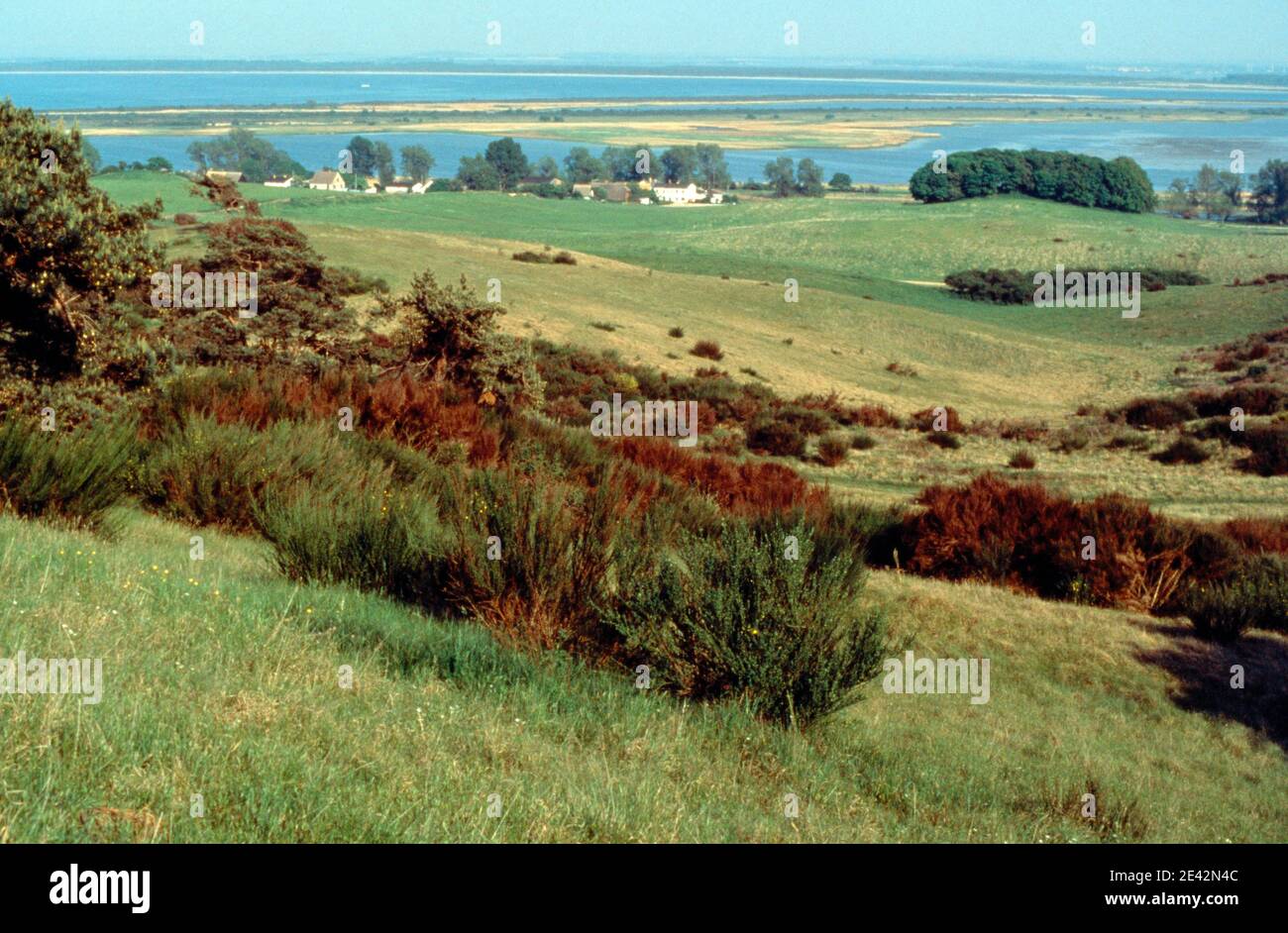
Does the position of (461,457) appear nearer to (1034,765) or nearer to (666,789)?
(1034,765)

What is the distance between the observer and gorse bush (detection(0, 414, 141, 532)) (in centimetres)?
834

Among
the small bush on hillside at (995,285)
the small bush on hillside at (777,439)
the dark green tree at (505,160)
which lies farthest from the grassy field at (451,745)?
the dark green tree at (505,160)

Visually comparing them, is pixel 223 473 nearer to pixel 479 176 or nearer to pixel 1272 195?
pixel 479 176

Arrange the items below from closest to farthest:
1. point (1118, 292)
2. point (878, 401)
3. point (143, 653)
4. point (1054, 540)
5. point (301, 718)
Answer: point (301, 718) → point (143, 653) → point (1054, 540) → point (878, 401) → point (1118, 292)

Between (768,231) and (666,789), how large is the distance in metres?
97.1

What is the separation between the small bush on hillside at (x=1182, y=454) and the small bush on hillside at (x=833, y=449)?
22.6 feet

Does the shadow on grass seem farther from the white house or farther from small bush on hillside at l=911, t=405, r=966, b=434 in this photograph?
the white house

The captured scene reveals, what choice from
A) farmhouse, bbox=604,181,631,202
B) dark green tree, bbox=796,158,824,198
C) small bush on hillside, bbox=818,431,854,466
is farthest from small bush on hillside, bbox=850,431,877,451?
dark green tree, bbox=796,158,824,198

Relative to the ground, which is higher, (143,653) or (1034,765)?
(143,653)

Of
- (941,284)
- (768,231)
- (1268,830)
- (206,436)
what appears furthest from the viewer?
(768,231)

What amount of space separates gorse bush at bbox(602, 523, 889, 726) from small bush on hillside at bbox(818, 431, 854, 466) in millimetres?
17910

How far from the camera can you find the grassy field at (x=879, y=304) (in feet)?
87.9

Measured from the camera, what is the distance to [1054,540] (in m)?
12.9

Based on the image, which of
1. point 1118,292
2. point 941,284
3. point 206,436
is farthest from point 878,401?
point 941,284
